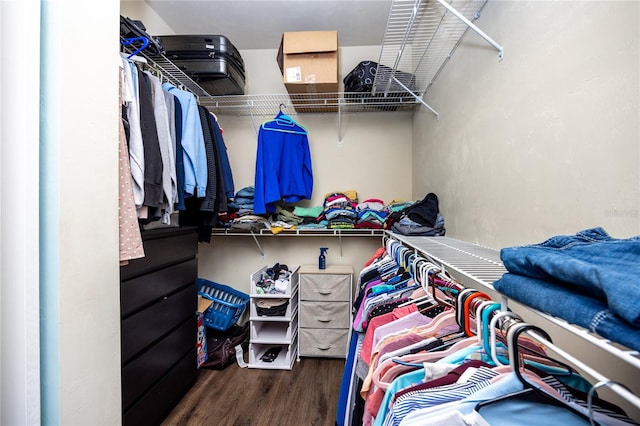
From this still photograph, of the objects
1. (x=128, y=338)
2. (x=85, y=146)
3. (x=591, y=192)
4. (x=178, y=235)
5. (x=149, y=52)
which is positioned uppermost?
(x=149, y=52)

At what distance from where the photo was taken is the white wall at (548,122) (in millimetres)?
588

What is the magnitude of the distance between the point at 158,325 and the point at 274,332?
99 centimetres

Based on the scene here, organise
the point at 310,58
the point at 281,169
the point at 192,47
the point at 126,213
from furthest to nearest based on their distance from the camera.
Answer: the point at 281,169 → the point at 310,58 → the point at 192,47 → the point at 126,213

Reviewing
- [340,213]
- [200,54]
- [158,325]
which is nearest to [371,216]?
[340,213]

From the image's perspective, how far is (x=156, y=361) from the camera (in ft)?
4.67

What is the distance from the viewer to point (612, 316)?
275 millimetres

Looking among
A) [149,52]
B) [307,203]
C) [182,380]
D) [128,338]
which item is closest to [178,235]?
[128,338]

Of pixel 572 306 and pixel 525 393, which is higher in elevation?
pixel 572 306

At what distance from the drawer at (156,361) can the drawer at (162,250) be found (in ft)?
1.31

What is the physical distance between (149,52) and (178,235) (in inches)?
39.2

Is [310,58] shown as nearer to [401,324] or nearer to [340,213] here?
[340,213]

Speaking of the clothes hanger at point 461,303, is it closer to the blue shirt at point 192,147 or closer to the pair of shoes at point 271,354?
the blue shirt at point 192,147

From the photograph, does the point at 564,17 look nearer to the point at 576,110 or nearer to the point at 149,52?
the point at 576,110

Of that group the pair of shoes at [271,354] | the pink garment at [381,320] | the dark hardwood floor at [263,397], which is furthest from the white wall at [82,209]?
the pair of shoes at [271,354]
